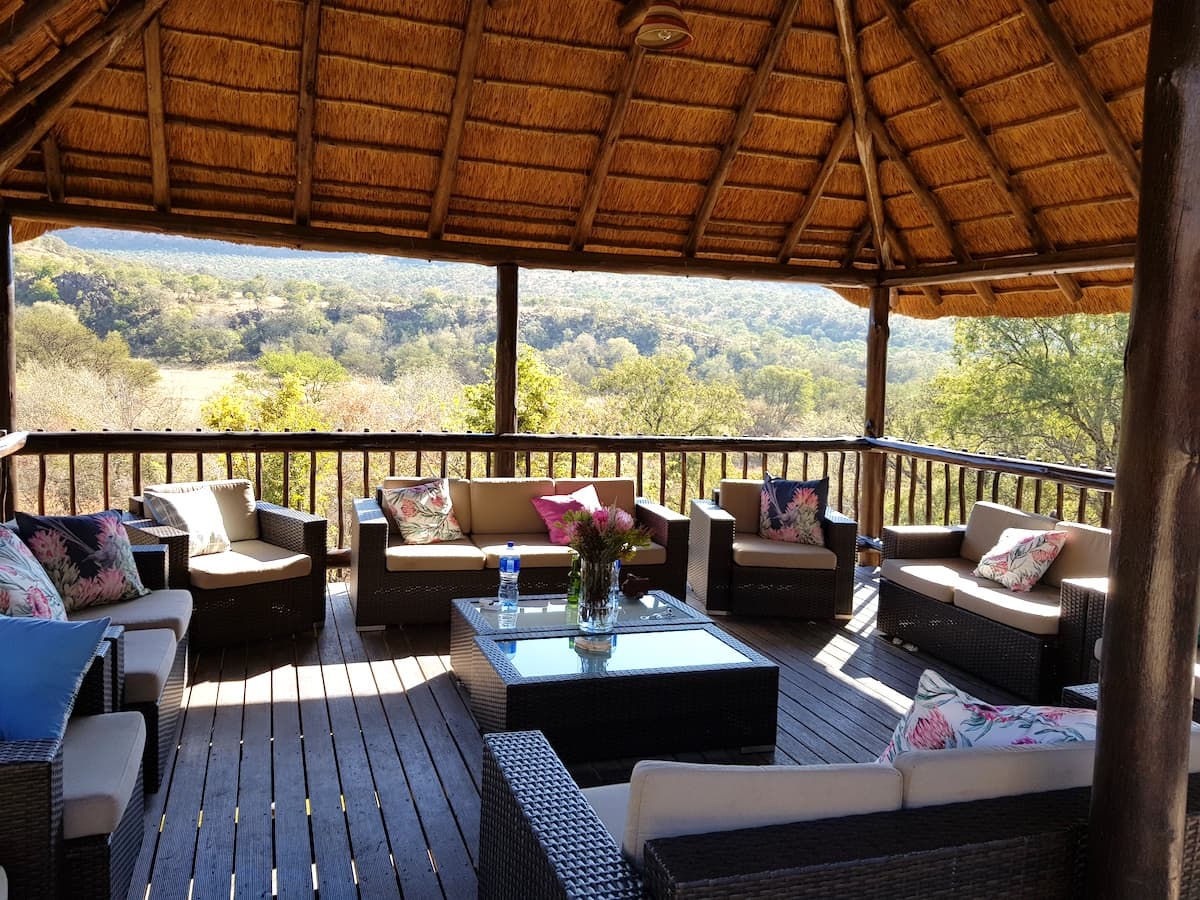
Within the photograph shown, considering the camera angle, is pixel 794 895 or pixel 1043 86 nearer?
pixel 794 895

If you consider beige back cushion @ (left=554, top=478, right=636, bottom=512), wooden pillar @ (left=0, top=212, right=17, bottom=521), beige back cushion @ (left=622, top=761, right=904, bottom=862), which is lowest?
beige back cushion @ (left=622, top=761, right=904, bottom=862)

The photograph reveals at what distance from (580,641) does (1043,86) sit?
4.54 m

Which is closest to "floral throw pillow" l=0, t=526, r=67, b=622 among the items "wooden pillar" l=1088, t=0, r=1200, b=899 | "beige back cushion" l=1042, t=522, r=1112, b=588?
"wooden pillar" l=1088, t=0, r=1200, b=899

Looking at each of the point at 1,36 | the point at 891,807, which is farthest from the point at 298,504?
the point at 891,807

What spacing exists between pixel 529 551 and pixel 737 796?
3.79m

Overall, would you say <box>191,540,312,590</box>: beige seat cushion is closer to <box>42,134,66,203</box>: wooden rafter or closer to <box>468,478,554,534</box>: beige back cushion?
<box>468,478,554,534</box>: beige back cushion

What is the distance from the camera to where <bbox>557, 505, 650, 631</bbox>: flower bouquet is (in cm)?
400

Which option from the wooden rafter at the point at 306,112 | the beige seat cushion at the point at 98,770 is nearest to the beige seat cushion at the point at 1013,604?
the beige seat cushion at the point at 98,770

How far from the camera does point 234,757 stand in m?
3.65

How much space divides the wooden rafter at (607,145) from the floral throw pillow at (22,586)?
4491mm

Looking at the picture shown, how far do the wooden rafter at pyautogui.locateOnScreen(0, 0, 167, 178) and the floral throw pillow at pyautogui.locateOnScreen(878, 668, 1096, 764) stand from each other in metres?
5.08

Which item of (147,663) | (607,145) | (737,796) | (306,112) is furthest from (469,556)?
(737,796)

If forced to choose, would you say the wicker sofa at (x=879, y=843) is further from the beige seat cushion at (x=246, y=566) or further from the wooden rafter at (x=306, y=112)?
the wooden rafter at (x=306, y=112)

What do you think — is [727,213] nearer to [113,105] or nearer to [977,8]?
[977,8]
